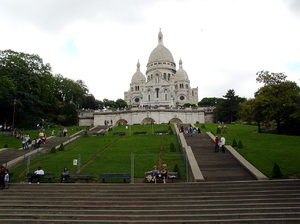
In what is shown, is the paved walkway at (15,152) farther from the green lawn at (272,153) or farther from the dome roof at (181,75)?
the dome roof at (181,75)

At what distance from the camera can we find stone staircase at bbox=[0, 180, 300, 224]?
10992 millimetres

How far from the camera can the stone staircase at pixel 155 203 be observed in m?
11.0

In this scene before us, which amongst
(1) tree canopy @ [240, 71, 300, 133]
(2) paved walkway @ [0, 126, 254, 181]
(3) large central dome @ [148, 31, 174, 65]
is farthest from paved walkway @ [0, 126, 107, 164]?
(3) large central dome @ [148, 31, 174, 65]

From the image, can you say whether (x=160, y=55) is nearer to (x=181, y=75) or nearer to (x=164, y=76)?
(x=164, y=76)

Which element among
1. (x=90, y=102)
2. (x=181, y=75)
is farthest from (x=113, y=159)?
(x=181, y=75)

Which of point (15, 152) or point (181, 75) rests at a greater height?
point (181, 75)

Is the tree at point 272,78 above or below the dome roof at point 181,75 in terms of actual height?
below

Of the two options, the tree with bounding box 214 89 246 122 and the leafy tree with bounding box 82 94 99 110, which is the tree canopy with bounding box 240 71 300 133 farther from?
the leafy tree with bounding box 82 94 99 110

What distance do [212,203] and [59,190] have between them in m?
7.89

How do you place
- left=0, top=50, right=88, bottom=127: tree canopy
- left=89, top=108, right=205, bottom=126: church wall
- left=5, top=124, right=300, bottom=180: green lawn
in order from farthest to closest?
1. left=89, top=108, right=205, bottom=126: church wall
2. left=0, top=50, right=88, bottom=127: tree canopy
3. left=5, top=124, right=300, bottom=180: green lawn

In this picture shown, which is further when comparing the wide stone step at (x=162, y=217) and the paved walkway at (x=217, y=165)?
the paved walkway at (x=217, y=165)

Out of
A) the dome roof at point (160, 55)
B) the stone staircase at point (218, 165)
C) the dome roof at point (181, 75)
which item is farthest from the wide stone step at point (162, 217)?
the dome roof at point (160, 55)

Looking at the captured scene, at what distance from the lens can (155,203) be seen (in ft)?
40.7

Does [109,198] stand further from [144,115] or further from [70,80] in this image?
[70,80]
